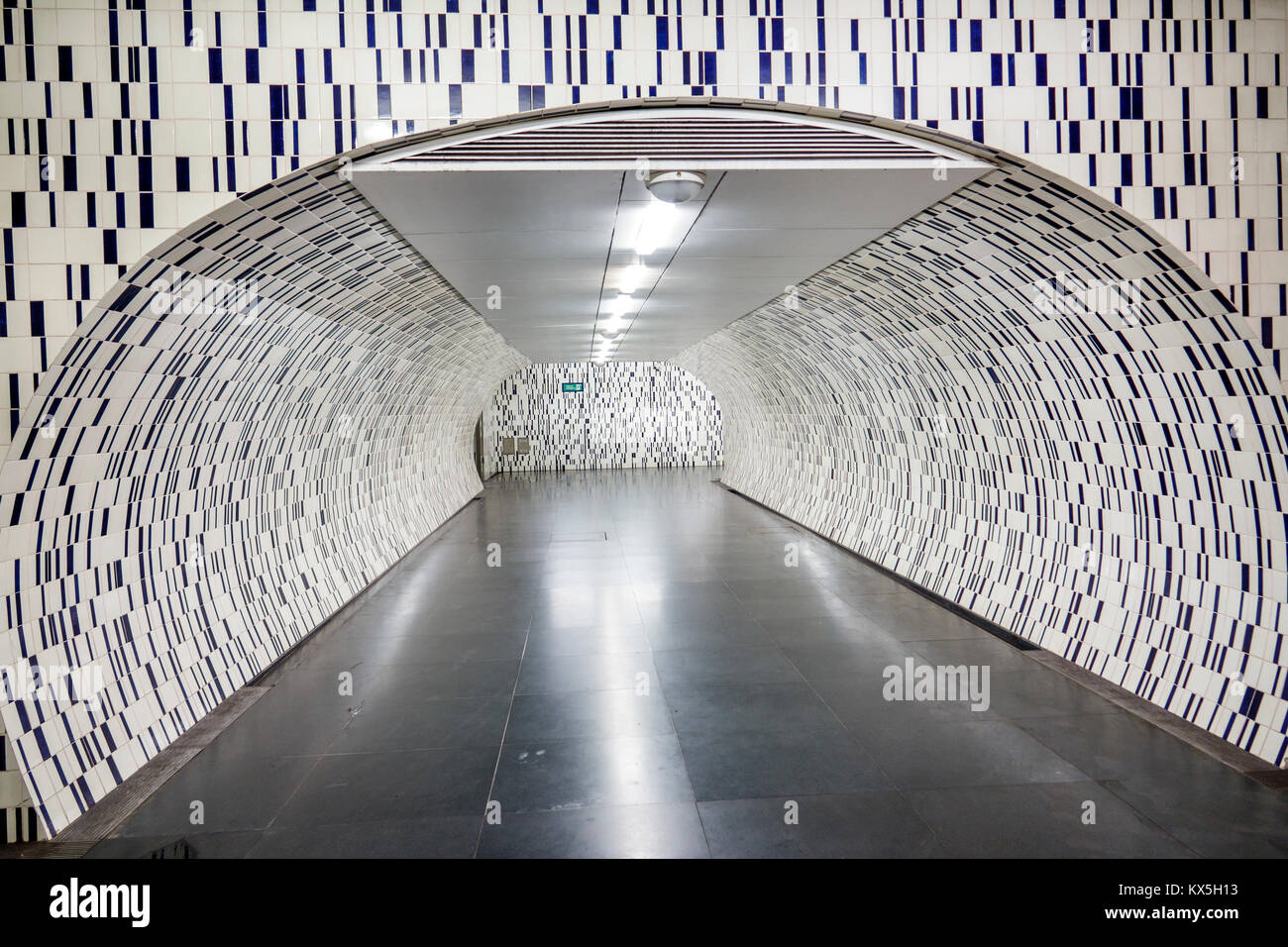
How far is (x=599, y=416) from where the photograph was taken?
3031 cm

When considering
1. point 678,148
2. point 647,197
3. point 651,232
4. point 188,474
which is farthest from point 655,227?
point 188,474

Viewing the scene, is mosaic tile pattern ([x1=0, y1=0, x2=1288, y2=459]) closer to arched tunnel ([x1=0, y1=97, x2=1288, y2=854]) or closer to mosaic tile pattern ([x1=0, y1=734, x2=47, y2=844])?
arched tunnel ([x1=0, y1=97, x2=1288, y2=854])

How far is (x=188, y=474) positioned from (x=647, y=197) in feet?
12.5

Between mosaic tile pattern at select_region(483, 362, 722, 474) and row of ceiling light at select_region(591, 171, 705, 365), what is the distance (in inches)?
660

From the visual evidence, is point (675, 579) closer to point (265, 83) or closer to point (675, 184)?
point (675, 184)

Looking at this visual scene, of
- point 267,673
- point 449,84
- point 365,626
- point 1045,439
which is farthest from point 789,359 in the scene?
point 449,84

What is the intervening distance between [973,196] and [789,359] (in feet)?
27.7

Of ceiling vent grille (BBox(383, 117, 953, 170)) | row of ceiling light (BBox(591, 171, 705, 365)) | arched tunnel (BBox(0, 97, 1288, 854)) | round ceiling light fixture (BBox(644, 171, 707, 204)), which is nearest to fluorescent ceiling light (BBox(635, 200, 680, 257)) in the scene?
row of ceiling light (BBox(591, 171, 705, 365))

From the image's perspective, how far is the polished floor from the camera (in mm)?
4242

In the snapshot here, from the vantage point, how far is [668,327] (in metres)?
14.3

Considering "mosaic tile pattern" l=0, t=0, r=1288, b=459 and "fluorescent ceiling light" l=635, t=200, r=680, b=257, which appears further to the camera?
"fluorescent ceiling light" l=635, t=200, r=680, b=257

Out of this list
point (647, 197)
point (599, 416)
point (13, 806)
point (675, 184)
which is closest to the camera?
point (13, 806)

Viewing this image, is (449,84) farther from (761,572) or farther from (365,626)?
(761,572)

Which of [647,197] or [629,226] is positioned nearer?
[647,197]
